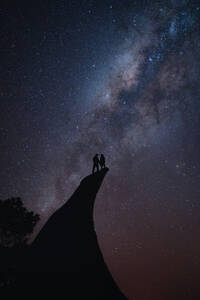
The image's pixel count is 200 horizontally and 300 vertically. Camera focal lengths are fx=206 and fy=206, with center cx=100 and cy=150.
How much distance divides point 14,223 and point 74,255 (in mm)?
13657

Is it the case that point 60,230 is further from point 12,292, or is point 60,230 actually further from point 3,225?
point 3,225

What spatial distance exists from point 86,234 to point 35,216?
14.1m

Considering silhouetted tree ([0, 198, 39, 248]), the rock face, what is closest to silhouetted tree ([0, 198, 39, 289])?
silhouetted tree ([0, 198, 39, 248])

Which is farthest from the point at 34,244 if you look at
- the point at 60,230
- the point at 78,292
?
the point at 78,292

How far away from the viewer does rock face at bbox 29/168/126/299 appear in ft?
31.4

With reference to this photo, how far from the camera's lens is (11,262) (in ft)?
52.5

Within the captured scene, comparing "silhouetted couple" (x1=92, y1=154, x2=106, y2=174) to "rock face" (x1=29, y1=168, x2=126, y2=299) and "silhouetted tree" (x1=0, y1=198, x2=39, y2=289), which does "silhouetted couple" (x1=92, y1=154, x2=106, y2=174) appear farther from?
"silhouetted tree" (x1=0, y1=198, x2=39, y2=289)

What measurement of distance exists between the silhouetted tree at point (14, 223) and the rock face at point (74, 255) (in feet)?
34.3

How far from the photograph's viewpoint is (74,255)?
10641 mm

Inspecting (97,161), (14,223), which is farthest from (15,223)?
(97,161)

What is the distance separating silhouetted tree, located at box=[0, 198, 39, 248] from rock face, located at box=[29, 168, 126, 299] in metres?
10.4

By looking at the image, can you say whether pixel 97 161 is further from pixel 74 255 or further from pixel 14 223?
pixel 14 223

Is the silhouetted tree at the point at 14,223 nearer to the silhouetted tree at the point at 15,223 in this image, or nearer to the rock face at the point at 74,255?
the silhouetted tree at the point at 15,223

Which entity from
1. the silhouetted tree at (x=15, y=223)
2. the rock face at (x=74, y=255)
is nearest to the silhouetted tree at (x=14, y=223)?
the silhouetted tree at (x=15, y=223)
